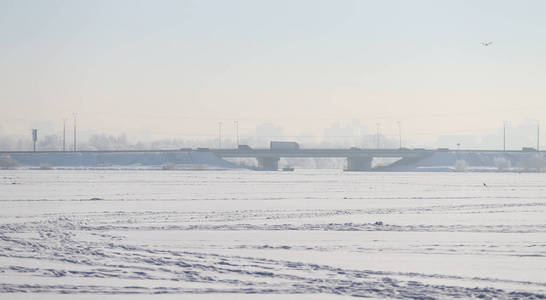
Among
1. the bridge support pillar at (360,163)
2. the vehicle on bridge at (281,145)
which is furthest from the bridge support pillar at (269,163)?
the vehicle on bridge at (281,145)

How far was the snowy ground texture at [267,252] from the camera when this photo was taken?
15211mm

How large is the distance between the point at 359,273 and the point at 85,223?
14425 millimetres

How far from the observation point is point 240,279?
1627 centimetres

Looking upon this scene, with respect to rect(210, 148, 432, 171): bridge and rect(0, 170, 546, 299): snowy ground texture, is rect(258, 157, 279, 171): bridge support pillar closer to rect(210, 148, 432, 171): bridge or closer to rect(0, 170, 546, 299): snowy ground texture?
rect(210, 148, 432, 171): bridge

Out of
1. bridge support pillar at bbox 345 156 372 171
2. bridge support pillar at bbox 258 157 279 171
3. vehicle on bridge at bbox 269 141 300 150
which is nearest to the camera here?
bridge support pillar at bbox 258 157 279 171

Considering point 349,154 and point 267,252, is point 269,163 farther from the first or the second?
point 267,252

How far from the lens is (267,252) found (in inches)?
808

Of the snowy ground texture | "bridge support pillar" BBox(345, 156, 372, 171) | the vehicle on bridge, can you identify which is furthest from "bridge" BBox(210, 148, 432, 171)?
the snowy ground texture

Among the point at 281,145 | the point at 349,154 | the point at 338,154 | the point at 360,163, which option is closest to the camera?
the point at 349,154

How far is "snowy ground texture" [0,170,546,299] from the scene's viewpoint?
1521 centimetres

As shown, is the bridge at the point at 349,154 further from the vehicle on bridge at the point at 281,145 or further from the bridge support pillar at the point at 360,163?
the vehicle on bridge at the point at 281,145

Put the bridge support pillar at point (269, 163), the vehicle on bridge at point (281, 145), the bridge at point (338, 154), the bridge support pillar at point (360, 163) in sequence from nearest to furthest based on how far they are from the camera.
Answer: the bridge at point (338, 154), the bridge support pillar at point (269, 163), the bridge support pillar at point (360, 163), the vehicle on bridge at point (281, 145)

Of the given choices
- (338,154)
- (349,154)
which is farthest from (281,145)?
(349,154)

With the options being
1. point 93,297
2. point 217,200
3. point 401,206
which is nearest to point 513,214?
point 401,206
